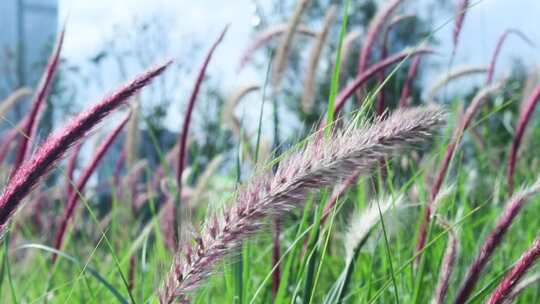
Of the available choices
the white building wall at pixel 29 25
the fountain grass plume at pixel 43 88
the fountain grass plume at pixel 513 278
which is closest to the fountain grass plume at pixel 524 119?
the fountain grass plume at pixel 513 278

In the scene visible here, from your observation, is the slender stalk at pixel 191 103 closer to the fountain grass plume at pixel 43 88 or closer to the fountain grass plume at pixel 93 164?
the fountain grass plume at pixel 93 164

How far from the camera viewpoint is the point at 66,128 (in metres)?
0.81

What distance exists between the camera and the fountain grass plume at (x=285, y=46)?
5.95 feet

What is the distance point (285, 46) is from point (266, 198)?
1114mm

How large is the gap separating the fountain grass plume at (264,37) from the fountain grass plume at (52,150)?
46.3 inches

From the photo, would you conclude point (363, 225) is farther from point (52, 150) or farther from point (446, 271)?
point (52, 150)

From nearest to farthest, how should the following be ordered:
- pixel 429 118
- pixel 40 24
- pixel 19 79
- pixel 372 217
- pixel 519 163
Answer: pixel 429 118, pixel 372 217, pixel 519 163, pixel 19 79, pixel 40 24

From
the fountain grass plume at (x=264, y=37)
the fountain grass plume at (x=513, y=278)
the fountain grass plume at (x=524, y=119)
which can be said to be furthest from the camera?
the fountain grass plume at (x=264, y=37)

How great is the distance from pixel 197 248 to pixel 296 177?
110 mm

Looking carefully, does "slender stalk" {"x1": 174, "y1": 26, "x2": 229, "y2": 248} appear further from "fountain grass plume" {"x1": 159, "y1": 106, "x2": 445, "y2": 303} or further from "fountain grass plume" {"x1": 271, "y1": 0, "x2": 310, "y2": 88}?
"fountain grass plume" {"x1": 159, "y1": 106, "x2": 445, "y2": 303}

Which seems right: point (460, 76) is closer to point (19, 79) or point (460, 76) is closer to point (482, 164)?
point (482, 164)

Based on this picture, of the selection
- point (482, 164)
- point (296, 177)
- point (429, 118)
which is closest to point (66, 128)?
point (296, 177)

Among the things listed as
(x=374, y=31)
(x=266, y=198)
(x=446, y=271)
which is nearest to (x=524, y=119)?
(x=374, y=31)

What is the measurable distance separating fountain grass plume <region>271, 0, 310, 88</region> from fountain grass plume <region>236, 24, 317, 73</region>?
15cm
